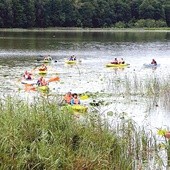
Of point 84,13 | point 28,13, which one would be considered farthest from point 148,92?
point 84,13

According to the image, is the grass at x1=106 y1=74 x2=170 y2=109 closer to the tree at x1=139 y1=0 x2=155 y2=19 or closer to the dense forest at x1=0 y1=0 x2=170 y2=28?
the dense forest at x1=0 y1=0 x2=170 y2=28

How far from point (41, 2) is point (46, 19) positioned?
244 inches

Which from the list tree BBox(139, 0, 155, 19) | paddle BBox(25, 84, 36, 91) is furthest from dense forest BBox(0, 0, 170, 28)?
paddle BBox(25, 84, 36, 91)

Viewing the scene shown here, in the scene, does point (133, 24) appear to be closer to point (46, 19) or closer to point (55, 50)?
point (46, 19)

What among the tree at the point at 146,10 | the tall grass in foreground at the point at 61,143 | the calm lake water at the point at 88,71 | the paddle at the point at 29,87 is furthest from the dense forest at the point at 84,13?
the tall grass in foreground at the point at 61,143

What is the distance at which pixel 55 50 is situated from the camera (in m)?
70.8

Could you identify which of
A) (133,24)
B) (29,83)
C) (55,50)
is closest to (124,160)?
(29,83)

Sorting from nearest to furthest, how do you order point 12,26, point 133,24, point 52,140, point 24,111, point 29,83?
point 52,140
point 24,111
point 29,83
point 12,26
point 133,24

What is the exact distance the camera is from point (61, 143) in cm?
1175

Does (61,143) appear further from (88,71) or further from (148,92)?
(88,71)

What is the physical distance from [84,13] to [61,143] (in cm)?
12655

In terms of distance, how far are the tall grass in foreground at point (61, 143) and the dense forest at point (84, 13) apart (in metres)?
107

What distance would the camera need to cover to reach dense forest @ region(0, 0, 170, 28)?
122250 mm

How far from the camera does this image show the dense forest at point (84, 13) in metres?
122
